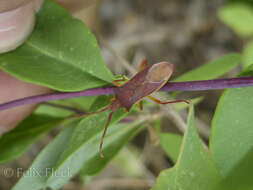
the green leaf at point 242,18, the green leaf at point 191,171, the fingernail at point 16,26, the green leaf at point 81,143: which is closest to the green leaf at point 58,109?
the green leaf at point 81,143

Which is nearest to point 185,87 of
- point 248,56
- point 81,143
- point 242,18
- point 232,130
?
point 232,130

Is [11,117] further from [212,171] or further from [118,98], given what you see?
[212,171]

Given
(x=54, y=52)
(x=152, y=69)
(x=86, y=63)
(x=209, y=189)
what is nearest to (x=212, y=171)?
(x=209, y=189)

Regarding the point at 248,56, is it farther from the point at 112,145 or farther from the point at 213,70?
the point at 112,145

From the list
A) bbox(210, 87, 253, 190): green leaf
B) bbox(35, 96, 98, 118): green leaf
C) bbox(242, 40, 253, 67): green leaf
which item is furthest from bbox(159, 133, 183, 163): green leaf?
bbox(242, 40, 253, 67): green leaf

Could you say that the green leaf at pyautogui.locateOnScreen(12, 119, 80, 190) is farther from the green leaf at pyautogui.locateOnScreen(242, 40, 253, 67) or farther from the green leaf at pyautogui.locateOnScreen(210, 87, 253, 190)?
the green leaf at pyautogui.locateOnScreen(242, 40, 253, 67)

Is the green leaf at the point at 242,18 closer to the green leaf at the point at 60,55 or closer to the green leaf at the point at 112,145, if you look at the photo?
the green leaf at the point at 112,145
